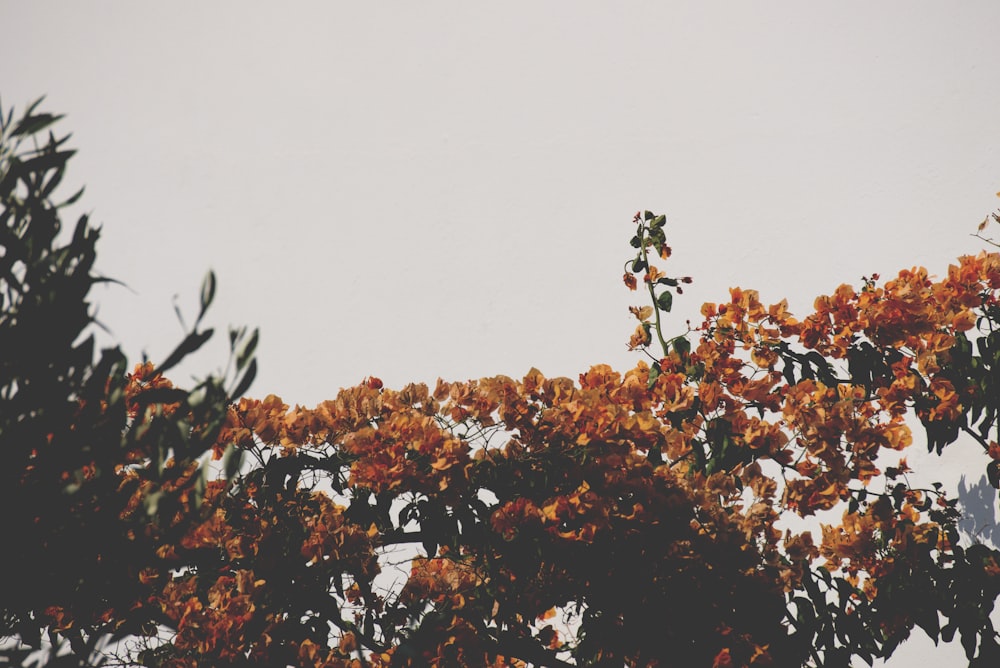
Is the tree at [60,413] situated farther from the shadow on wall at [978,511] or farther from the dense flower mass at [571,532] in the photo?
the shadow on wall at [978,511]

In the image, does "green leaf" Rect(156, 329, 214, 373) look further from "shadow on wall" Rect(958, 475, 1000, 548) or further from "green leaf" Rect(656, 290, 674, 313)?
"shadow on wall" Rect(958, 475, 1000, 548)

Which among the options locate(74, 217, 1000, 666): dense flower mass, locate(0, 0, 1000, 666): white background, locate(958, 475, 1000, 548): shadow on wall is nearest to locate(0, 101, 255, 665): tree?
locate(74, 217, 1000, 666): dense flower mass

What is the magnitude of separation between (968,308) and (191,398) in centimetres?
221

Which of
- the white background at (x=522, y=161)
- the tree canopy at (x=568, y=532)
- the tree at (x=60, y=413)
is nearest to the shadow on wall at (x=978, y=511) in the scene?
the white background at (x=522, y=161)

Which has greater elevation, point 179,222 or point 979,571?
point 179,222

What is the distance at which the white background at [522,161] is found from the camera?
135 inches

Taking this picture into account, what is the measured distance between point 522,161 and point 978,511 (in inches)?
87.8

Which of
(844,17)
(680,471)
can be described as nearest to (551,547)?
(680,471)

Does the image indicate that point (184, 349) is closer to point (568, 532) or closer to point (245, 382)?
point (245, 382)

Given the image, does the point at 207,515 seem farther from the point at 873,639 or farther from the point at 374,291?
the point at 374,291

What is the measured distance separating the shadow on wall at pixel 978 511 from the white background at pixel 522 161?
5cm

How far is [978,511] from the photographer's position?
10.0ft

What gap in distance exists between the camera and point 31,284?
4.10 feet

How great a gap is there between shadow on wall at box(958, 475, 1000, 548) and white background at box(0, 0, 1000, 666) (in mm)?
48
